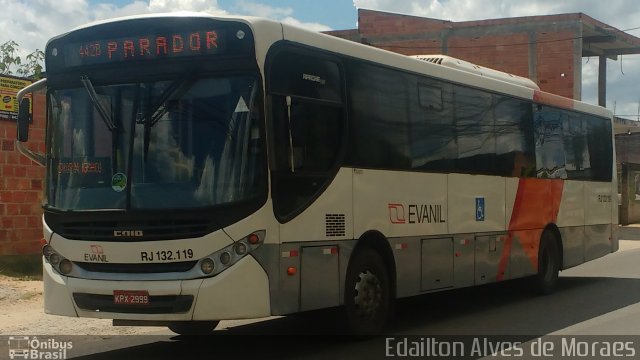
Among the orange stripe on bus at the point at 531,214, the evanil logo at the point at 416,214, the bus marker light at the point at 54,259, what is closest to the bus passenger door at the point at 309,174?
the evanil logo at the point at 416,214

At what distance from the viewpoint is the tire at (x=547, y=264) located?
41.2ft

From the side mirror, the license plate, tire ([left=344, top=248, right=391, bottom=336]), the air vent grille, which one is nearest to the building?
tire ([left=344, top=248, right=391, bottom=336])

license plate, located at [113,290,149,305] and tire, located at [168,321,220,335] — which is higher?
license plate, located at [113,290,149,305]

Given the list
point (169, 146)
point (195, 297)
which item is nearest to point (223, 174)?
point (169, 146)

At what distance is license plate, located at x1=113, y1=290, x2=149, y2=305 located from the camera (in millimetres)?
6797

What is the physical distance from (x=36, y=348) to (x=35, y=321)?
181cm

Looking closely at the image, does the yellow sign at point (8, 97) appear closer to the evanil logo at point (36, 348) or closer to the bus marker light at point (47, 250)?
the evanil logo at point (36, 348)

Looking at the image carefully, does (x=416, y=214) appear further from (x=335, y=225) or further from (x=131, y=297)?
(x=131, y=297)

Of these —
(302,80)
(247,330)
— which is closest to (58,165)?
(302,80)

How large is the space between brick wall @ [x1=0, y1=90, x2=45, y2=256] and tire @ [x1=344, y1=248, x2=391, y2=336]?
26.5 ft

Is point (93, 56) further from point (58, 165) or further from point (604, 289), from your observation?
point (604, 289)

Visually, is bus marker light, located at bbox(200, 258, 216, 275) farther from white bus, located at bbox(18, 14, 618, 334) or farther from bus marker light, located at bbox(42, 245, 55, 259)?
bus marker light, located at bbox(42, 245, 55, 259)

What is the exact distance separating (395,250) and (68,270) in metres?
3.64

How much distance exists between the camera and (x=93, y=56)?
746cm
